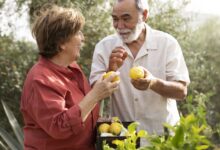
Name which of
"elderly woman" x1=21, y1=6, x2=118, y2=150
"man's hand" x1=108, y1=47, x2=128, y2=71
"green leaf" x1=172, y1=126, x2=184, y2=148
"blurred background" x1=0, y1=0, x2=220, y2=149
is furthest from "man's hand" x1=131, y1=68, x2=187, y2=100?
"blurred background" x1=0, y1=0, x2=220, y2=149

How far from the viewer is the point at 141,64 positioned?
339cm

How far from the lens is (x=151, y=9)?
6.93m

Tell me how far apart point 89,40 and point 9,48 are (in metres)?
1.24

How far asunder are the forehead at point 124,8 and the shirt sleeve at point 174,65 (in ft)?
1.09

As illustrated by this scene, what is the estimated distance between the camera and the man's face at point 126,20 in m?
3.30

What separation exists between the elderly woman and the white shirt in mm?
416

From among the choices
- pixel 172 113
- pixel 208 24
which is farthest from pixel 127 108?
pixel 208 24

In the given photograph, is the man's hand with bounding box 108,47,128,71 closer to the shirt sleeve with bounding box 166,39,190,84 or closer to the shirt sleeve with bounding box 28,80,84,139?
the shirt sleeve with bounding box 166,39,190,84

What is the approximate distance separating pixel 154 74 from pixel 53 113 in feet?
3.25

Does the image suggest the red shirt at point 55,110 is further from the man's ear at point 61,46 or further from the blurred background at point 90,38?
the blurred background at point 90,38

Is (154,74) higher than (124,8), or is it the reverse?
(124,8)

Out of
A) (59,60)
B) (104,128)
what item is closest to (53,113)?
(104,128)

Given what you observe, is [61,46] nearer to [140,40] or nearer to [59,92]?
[59,92]

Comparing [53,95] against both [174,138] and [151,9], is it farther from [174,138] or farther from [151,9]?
[151,9]
